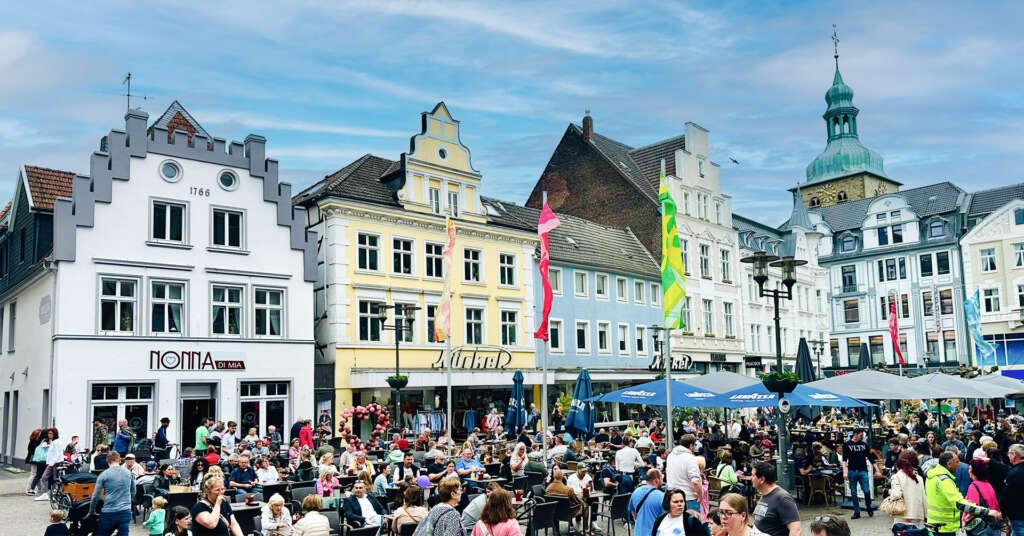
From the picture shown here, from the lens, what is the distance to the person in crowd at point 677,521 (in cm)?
848

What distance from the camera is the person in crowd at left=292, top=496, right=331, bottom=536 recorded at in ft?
36.5

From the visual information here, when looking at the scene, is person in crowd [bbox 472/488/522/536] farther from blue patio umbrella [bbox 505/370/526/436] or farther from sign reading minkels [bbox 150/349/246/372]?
sign reading minkels [bbox 150/349/246/372]

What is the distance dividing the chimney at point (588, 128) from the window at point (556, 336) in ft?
49.1

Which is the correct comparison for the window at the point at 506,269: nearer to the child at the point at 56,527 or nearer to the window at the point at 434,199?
the window at the point at 434,199

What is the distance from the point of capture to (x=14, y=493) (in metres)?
22.6

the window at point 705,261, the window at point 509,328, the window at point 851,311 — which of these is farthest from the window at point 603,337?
the window at point 851,311

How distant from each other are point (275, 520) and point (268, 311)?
750 inches

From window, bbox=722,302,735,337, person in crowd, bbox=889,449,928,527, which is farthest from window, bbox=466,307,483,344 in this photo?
person in crowd, bbox=889,449,928,527

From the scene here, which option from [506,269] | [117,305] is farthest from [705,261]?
[117,305]

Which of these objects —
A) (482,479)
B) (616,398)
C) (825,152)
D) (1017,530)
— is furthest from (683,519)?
(825,152)

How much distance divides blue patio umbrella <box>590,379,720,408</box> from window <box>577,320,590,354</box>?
18.6 meters

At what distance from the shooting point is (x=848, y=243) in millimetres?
67625

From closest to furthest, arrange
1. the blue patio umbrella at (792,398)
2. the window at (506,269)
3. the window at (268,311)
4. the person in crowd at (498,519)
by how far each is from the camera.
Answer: the person in crowd at (498,519) → the blue patio umbrella at (792,398) → the window at (268,311) → the window at (506,269)

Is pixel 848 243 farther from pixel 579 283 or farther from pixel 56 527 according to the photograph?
pixel 56 527
